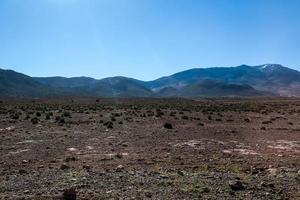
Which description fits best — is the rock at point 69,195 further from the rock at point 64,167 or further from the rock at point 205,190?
the rock at point 64,167

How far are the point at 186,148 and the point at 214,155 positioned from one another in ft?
9.32

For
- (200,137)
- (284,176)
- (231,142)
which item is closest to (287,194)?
(284,176)

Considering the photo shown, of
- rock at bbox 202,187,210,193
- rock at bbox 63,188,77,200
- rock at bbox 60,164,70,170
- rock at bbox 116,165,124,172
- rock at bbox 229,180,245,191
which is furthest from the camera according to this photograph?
rock at bbox 60,164,70,170

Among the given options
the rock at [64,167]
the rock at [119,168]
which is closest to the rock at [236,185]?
the rock at [119,168]

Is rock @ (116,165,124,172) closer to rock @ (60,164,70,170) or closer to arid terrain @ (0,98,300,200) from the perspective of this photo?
arid terrain @ (0,98,300,200)

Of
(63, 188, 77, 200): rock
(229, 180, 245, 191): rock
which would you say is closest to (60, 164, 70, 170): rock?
(63, 188, 77, 200): rock

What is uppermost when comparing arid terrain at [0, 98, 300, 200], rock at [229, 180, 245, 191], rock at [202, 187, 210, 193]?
rock at [229, 180, 245, 191]

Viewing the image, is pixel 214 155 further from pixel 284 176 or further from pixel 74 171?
pixel 74 171

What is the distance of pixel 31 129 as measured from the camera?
3338cm

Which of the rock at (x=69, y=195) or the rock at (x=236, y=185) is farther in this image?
the rock at (x=236, y=185)

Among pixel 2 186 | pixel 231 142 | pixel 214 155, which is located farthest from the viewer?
pixel 231 142

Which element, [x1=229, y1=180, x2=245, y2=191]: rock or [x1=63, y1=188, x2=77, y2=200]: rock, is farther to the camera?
[x1=229, y1=180, x2=245, y2=191]: rock

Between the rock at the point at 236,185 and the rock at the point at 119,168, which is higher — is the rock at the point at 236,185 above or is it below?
above

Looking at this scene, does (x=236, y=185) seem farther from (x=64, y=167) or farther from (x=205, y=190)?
(x=64, y=167)
